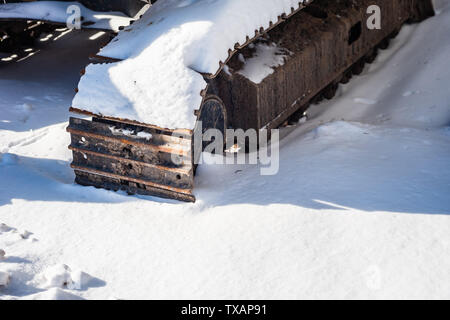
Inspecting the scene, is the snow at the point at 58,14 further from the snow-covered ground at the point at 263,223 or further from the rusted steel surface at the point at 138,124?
the rusted steel surface at the point at 138,124

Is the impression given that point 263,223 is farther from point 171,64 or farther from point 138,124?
point 171,64

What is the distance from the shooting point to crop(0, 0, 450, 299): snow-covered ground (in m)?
4.71

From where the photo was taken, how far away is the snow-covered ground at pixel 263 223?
4.71 metres

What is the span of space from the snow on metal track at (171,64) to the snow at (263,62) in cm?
53

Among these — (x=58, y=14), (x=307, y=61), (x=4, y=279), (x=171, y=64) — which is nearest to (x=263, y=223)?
(x=171, y=64)

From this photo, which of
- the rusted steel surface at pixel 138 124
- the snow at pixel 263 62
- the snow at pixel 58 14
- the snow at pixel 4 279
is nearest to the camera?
the snow at pixel 4 279

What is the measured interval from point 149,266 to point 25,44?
21.6 ft

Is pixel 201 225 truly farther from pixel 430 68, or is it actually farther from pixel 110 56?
pixel 430 68

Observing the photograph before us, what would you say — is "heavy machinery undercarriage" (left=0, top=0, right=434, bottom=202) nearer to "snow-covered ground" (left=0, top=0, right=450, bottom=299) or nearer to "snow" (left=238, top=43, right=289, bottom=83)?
"snow" (left=238, top=43, right=289, bottom=83)

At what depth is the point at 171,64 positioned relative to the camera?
573 centimetres

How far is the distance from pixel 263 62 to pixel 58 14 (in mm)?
2981

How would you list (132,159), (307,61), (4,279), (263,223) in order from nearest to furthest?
1. (4,279)
2. (263,223)
3. (132,159)
4. (307,61)

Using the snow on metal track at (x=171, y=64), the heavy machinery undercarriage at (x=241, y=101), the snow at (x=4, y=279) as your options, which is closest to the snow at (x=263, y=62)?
the heavy machinery undercarriage at (x=241, y=101)
